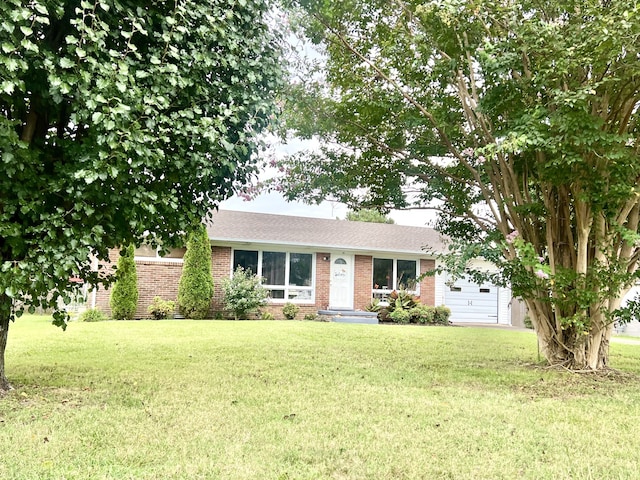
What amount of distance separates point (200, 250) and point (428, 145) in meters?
8.84

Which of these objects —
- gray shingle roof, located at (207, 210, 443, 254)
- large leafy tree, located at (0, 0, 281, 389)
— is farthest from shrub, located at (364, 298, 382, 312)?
large leafy tree, located at (0, 0, 281, 389)

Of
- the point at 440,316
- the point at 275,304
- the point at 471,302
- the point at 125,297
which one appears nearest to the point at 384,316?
the point at 440,316

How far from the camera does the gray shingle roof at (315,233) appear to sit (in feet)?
54.4

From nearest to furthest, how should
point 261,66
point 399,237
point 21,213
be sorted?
point 21,213 → point 261,66 → point 399,237

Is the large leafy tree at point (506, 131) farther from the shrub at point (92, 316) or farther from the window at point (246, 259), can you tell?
the window at point (246, 259)

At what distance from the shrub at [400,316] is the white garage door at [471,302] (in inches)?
133

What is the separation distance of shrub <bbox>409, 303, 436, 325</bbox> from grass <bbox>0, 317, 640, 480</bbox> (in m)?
7.88

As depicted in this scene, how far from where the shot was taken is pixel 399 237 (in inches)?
752

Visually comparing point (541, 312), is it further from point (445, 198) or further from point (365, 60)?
point (365, 60)

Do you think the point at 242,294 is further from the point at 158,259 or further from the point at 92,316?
the point at 92,316

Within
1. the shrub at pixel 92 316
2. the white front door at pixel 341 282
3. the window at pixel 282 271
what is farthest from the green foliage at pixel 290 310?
the shrub at pixel 92 316

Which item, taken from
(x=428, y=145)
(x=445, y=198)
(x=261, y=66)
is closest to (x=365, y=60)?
(x=428, y=145)

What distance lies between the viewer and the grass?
10.6ft

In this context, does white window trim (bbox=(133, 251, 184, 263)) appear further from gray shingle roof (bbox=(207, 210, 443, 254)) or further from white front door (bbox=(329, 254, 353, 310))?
white front door (bbox=(329, 254, 353, 310))
